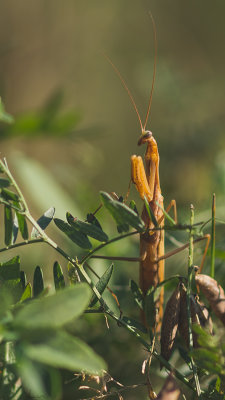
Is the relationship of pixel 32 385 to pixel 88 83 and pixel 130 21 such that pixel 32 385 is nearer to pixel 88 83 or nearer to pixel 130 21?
pixel 88 83

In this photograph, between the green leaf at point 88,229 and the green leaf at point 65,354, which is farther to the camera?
the green leaf at point 88,229

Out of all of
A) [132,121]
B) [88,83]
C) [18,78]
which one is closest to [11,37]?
[18,78]

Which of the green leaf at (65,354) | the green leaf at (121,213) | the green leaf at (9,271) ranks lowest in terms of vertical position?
the green leaf at (65,354)

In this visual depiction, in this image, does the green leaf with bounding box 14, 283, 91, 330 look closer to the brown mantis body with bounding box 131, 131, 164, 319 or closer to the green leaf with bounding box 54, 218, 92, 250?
the green leaf with bounding box 54, 218, 92, 250

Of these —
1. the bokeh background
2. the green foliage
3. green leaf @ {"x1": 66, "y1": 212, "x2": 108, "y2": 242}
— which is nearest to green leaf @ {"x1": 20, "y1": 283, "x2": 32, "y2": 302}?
the green foliage

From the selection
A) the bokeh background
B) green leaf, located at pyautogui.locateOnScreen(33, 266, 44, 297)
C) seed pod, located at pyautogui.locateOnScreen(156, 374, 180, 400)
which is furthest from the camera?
the bokeh background

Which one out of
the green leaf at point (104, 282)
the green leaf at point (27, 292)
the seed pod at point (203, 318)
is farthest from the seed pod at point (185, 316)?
the green leaf at point (27, 292)

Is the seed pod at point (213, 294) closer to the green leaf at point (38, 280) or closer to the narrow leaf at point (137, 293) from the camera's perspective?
the narrow leaf at point (137, 293)
